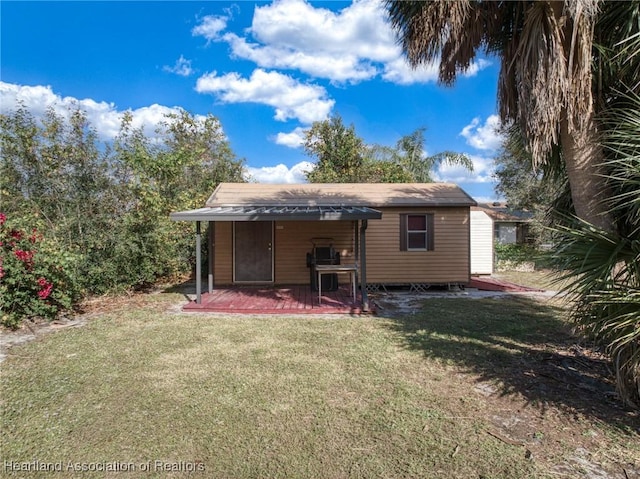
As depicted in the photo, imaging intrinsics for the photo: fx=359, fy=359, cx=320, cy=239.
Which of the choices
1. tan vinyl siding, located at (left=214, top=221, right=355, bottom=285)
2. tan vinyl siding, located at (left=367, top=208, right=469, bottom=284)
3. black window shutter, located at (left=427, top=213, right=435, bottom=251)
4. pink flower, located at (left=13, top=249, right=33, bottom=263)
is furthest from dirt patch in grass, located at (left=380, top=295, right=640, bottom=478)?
pink flower, located at (left=13, top=249, right=33, bottom=263)

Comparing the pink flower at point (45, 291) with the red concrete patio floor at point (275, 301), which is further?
the red concrete patio floor at point (275, 301)

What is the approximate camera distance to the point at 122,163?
9.12 metres

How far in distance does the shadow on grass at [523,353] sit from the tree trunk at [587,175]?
1392 millimetres

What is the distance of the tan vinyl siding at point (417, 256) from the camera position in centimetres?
1029

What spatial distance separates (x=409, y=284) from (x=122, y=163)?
27.3 ft

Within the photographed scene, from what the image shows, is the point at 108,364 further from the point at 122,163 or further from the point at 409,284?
the point at 409,284

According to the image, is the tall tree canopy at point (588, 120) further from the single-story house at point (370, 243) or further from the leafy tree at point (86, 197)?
the leafy tree at point (86, 197)

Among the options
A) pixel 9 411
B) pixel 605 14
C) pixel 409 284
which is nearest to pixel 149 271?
pixel 9 411

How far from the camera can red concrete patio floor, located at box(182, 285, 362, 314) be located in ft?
24.6

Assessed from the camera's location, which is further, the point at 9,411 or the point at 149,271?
the point at 149,271

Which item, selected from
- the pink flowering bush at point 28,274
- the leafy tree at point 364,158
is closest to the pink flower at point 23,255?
the pink flowering bush at point 28,274

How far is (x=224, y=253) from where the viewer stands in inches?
408

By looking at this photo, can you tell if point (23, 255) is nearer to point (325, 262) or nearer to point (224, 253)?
point (224, 253)

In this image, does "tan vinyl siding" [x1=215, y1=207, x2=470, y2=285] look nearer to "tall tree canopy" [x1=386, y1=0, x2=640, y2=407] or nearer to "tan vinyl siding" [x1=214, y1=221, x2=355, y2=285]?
"tan vinyl siding" [x1=214, y1=221, x2=355, y2=285]
